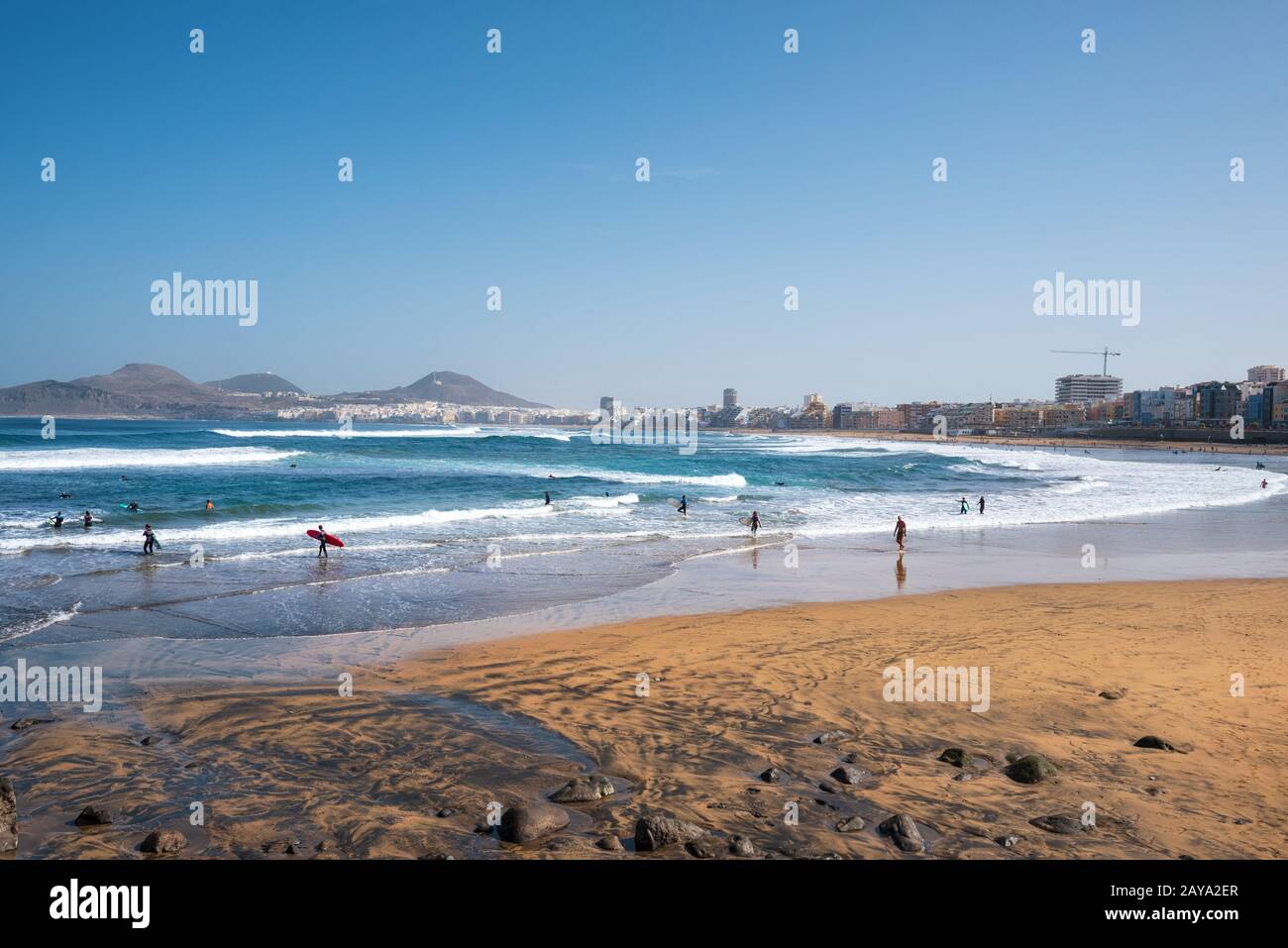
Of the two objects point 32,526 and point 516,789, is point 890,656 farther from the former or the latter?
point 32,526

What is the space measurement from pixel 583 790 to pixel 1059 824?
3935 mm

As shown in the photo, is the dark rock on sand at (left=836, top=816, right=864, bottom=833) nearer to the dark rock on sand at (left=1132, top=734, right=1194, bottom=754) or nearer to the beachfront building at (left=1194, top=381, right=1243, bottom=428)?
the dark rock on sand at (left=1132, top=734, right=1194, bottom=754)

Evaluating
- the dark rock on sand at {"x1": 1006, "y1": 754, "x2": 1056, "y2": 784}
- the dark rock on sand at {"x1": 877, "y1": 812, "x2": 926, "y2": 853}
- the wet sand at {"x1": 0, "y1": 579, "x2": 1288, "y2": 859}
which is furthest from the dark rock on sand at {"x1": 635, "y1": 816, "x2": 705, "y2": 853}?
the dark rock on sand at {"x1": 1006, "y1": 754, "x2": 1056, "y2": 784}

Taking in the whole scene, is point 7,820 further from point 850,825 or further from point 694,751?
point 850,825

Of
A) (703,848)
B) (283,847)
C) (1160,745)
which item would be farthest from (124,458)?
(1160,745)

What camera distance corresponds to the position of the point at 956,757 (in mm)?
7766

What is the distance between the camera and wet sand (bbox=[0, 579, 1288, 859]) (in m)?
6.25

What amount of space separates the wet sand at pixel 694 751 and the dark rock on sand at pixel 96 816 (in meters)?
0.09

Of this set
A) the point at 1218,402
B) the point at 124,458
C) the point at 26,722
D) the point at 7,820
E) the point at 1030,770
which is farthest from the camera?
the point at 1218,402

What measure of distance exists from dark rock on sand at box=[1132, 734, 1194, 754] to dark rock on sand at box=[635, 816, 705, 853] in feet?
17.1

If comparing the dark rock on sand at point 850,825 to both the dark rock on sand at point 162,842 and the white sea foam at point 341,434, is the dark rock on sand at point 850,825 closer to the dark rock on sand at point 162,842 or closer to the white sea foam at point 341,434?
the dark rock on sand at point 162,842

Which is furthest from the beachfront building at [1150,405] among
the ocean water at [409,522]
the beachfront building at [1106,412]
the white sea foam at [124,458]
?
the white sea foam at [124,458]

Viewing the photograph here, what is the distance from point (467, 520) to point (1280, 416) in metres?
145

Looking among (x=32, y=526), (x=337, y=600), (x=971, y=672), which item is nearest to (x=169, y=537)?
(x=32, y=526)
